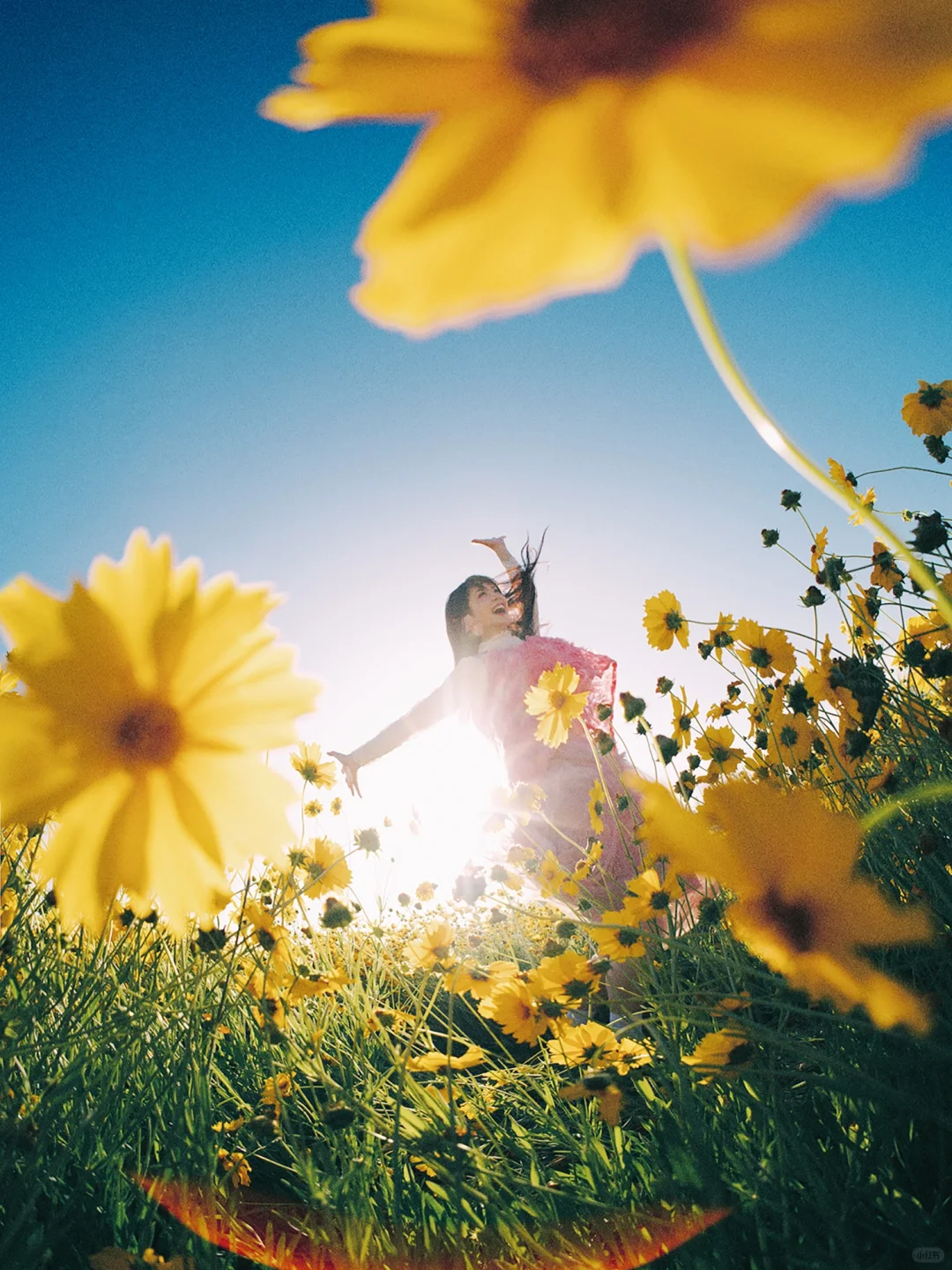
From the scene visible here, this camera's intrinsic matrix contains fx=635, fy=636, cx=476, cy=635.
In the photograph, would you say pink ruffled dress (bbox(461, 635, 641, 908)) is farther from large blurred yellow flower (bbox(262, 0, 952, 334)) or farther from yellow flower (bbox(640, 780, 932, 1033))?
large blurred yellow flower (bbox(262, 0, 952, 334))

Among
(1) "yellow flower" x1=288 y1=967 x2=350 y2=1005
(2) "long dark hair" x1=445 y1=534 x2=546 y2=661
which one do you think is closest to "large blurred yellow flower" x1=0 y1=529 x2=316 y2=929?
(1) "yellow flower" x1=288 y1=967 x2=350 y2=1005

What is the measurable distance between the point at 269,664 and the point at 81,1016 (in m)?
0.59

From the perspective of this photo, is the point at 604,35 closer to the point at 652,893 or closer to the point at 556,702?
the point at 652,893

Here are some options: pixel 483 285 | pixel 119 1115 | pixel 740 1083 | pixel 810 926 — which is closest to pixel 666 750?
pixel 740 1083

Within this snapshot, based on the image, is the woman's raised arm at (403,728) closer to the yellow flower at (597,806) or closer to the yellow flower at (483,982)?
the yellow flower at (597,806)

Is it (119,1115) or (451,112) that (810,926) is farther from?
(119,1115)

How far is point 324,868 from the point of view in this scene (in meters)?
1.25

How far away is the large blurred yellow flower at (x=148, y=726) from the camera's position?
394mm

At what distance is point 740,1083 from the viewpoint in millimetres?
622

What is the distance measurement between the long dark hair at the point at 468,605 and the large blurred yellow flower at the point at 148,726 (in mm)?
2519

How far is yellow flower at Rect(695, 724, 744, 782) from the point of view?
132cm

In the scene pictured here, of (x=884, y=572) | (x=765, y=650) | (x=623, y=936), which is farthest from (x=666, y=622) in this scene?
(x=623, y=936)

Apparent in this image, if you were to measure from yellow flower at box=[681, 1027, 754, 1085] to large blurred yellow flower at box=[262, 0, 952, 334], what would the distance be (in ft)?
2.04

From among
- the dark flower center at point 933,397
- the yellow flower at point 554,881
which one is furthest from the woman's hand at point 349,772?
the dark flower center at point 933,397
